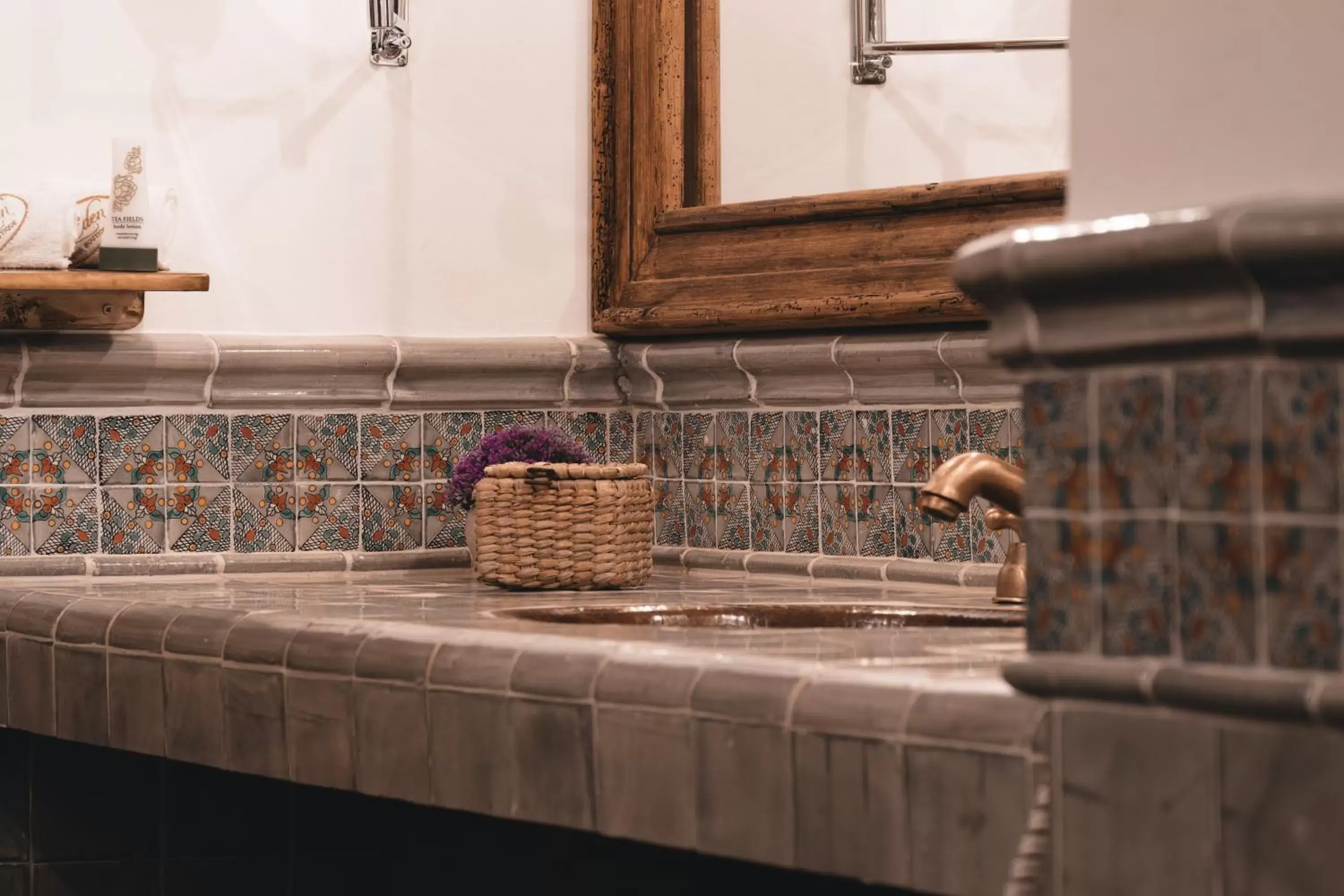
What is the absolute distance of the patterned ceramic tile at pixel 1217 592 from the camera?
2.54 ft

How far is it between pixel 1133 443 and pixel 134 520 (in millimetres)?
1555

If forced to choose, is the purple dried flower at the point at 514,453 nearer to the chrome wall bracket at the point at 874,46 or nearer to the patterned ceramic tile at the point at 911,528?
the patterned ceramic tile at the point at 911,528

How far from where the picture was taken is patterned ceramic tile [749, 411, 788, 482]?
7.06 ft

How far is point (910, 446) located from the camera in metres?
2.01

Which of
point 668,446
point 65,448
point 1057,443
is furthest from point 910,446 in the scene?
point 1057,443

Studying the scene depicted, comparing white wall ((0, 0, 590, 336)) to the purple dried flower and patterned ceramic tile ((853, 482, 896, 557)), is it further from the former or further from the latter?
patterned ceramic tile ((853, 482, 896, 557))

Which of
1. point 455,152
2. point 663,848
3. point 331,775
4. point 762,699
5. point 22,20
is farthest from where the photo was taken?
point 455,152

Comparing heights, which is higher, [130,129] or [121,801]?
A: [130,129]

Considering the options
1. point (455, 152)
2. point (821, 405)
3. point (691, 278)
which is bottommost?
point (821, 405)

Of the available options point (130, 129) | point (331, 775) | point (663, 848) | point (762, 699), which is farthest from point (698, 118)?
point (762, 699)

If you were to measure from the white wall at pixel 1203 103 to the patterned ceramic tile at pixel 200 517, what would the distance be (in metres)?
1.49

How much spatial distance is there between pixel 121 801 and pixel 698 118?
38.4 inches

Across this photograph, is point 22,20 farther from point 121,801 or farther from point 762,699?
point 762,699

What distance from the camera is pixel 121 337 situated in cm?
214
